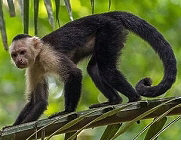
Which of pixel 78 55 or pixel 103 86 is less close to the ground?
pixel 78 55

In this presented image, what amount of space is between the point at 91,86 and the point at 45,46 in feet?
9.00

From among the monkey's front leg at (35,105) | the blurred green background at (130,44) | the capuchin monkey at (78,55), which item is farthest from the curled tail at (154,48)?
the blurred green background at (130,44)

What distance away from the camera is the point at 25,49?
2975 millimetres

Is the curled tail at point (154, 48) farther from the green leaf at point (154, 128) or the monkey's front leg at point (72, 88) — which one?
the green leaf at point (154, 128)

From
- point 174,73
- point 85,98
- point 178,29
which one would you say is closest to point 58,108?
point 85,98

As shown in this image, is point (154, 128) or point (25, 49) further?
point (25, 49)

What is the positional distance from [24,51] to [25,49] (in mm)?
17

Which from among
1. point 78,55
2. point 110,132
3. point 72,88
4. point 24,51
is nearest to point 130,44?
point 78,55

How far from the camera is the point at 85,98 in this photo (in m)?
5.75

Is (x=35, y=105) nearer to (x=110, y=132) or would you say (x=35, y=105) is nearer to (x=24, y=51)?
(x=24, y=51)

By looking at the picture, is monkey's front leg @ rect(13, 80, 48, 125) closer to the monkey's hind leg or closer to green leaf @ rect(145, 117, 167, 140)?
the monkey's hind leg

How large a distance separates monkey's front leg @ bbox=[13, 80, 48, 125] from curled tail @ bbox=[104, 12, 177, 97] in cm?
65

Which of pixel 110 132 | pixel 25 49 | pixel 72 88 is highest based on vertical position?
pixel 25 49

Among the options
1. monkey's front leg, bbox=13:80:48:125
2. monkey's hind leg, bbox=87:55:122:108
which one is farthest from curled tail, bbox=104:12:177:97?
monkey's front leg, bbox=13:80:48:125
